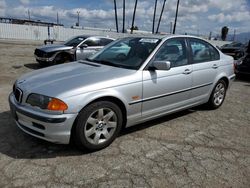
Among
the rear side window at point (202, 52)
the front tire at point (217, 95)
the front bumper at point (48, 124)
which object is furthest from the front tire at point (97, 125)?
the front tire at point (217, 95)

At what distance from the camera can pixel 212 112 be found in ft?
16.7

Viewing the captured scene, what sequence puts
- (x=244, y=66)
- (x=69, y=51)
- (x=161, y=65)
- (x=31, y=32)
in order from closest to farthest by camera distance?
(x=161, y=65) < (x=244, y=66) < (x=69, y=51) < (x=31, y=32)

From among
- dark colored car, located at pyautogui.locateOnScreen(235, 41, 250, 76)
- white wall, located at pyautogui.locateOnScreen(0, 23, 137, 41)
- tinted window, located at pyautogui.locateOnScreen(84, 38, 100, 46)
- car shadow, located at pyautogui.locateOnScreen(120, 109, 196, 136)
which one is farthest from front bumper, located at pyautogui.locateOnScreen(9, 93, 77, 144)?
white wall, located at pyautogui.locateOnScreen(0, 23, 137, 41)

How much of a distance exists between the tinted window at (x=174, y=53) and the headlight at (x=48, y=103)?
5.53 ft

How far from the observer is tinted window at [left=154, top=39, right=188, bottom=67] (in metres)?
3.88

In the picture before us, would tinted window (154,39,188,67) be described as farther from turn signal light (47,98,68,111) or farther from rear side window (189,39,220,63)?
turn signal light (47,98,68,111)

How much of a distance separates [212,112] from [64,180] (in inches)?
141

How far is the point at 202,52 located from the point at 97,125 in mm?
2698

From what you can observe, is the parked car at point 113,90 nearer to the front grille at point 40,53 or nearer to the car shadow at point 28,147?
the car shadow at point 28,147

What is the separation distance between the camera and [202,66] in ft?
14.7

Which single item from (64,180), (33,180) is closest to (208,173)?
(64,180)

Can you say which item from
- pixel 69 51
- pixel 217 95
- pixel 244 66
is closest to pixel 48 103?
pixel 217 95

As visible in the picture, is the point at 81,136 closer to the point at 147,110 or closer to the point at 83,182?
the point at 83,182

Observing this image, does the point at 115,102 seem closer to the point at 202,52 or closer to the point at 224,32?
the point at 202,52
